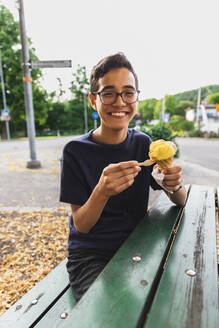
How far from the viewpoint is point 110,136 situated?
1.64m

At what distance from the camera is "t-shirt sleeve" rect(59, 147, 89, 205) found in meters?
1.48

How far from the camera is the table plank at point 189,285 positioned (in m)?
0.82

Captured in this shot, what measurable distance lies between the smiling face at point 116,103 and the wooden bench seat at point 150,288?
0.73m

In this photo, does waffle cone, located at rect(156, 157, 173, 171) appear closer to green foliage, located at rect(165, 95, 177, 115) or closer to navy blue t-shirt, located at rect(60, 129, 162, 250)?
navy blue t-shirt, located at rect(60, 129, 162, 250)

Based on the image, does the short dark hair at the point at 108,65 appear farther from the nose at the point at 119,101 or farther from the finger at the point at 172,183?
the finger at the point at 172,183

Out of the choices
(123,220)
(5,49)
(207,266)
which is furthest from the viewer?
(5,49)

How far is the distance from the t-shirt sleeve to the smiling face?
1.14 feet

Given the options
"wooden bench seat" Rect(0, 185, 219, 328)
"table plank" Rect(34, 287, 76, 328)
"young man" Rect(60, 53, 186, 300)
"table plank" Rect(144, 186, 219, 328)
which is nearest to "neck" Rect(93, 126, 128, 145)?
"young man" Rect(60, 53, 186, 300)

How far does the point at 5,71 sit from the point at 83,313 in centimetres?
2932

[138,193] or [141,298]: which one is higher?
[138,193]

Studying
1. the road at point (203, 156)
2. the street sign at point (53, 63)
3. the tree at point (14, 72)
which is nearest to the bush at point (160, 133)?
the road at point (203, 156)

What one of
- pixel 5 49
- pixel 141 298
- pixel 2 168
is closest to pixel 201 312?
pixel 141 298

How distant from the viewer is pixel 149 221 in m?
1.69

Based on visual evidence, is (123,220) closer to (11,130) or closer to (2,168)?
(2,168)
